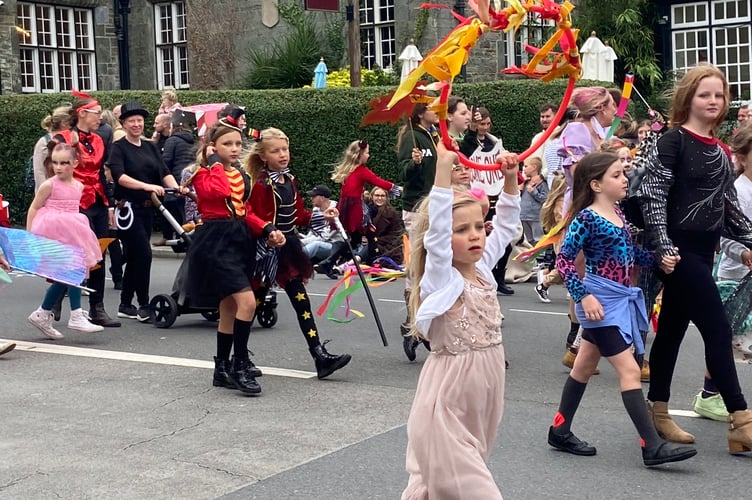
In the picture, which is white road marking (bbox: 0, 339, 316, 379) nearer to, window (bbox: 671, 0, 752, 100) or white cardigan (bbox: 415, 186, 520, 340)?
white cardigan (bbox: 415, 186, 520, 340)

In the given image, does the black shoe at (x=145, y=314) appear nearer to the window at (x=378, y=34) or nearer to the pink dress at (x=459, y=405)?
the pink dress at (x=459, y=405)

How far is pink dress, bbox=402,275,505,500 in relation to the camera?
4.21 meters

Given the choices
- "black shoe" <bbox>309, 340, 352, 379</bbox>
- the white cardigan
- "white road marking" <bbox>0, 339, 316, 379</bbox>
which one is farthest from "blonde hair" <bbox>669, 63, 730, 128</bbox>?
"white road marking" <bbox>0, 339, 316, 379</bbox>

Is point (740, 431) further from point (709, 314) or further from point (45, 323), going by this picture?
point (45, 323)

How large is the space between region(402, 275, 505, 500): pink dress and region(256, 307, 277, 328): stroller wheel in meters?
5.56

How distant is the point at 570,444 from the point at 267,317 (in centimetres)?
450

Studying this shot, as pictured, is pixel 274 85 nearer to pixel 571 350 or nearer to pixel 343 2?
pixel 343 2

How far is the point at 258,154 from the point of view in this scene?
25.4 ft

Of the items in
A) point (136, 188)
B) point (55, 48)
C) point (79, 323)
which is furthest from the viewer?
point (55, 48)

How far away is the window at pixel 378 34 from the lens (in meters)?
26.8

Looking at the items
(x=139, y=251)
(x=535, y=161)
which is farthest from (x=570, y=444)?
(x=535, y=161)

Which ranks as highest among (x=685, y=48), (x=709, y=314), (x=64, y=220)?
(x=685, y=48)

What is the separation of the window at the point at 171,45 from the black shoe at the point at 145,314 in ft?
66.5

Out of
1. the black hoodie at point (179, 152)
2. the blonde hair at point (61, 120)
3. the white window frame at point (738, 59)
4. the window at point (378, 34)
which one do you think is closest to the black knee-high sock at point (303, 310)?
the blonde hair at point (61, 120)
